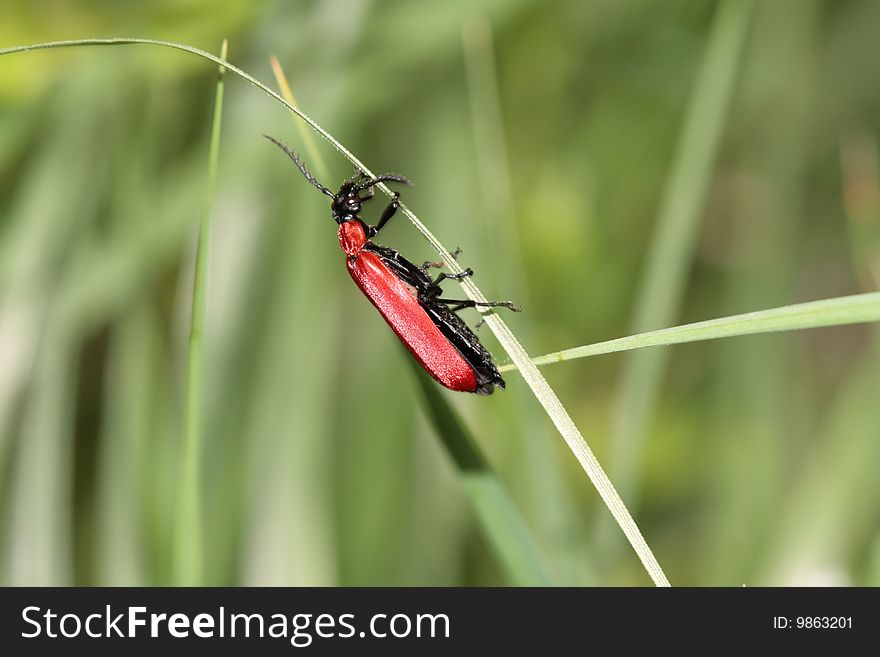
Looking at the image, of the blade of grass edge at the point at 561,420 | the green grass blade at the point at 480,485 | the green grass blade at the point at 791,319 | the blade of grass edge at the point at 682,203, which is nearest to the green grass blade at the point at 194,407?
the blade of grass edge at the point at 561,420

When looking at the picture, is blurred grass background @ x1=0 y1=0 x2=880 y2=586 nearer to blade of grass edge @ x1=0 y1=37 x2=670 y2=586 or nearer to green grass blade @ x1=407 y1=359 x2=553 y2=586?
green grass blade @ x1=407 y1=359 x2=553 y2=586

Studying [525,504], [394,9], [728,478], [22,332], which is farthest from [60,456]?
[728,478]

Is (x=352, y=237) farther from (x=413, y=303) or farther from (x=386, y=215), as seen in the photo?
(x=413, y=303)

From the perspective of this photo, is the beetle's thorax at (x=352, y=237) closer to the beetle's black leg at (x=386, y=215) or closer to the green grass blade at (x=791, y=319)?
the beetle's black leg at (x=386, y=215)

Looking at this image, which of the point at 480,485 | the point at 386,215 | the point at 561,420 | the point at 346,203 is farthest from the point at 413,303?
the point at 561,420

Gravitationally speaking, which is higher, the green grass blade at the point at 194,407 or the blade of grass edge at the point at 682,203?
the blade of grass edge at the point at 682,203

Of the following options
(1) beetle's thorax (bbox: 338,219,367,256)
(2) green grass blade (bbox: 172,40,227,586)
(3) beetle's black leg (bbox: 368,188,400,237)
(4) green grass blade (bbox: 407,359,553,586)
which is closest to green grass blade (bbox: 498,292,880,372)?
(4) green grass blade (bbox: 407,359,553,586)
